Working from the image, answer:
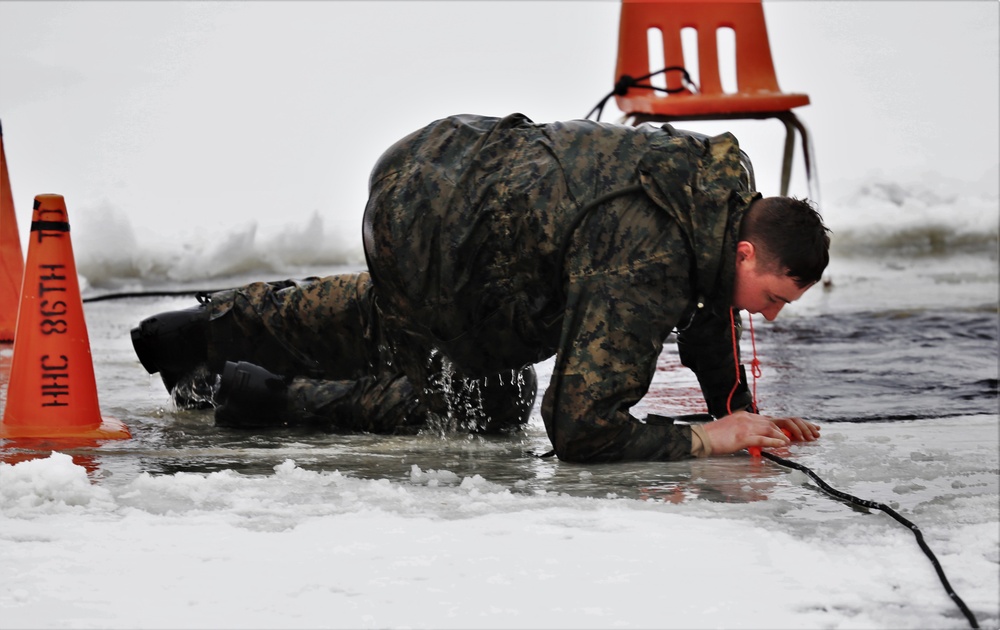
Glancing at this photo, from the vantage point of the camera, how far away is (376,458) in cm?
284

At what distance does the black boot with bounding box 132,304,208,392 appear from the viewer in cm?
341

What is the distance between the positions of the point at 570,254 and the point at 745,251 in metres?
0.38

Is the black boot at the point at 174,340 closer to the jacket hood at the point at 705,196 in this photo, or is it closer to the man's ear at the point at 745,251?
the jacket hood at the point at 705,196

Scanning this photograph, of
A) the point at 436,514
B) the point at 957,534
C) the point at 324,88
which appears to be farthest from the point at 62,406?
the point at 324,88

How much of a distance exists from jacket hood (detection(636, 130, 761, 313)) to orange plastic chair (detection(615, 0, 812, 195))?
2862 mm

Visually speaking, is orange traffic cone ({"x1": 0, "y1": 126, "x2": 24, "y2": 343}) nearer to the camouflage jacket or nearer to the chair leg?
the camouflage jacket

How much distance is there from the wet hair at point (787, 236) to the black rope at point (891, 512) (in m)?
0.42

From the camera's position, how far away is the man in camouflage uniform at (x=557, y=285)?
2547mm

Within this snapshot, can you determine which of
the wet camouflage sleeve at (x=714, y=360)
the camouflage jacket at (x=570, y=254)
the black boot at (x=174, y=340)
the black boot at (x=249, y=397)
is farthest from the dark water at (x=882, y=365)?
the black boot at (x=174, y=340)

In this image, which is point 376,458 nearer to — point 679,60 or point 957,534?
point 957,534

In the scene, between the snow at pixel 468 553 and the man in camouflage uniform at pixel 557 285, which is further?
the man in camouflage uniform at pixel 557 285

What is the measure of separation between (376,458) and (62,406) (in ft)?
3.06

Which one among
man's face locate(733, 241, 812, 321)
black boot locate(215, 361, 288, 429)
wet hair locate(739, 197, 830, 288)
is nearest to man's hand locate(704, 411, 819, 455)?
man's face locate(733, 241, 812, 321)

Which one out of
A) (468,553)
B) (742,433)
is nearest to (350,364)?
(742,433)
